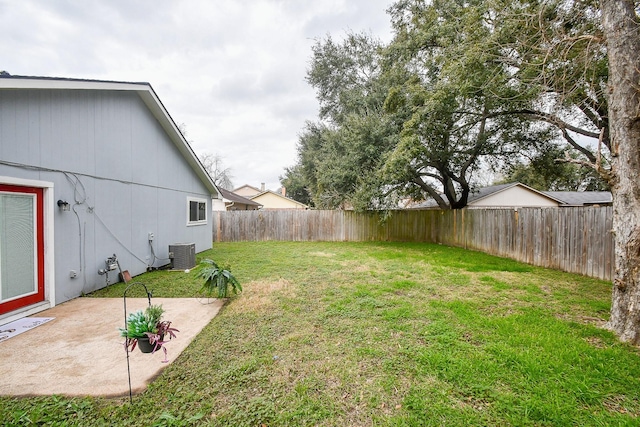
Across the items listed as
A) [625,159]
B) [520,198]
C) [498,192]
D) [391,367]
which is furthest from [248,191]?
[625,159]

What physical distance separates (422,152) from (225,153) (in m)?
29.1

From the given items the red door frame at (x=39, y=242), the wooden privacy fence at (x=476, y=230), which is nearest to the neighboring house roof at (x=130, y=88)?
the red door frame at (x=39, y=242)

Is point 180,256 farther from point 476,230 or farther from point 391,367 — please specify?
point 476,230

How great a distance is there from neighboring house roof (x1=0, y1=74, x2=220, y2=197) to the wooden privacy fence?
12.1ft

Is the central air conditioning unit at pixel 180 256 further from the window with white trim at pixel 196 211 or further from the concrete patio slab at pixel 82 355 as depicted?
the concrete patio slab at pixel 82 355

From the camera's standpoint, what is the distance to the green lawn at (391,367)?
192cm

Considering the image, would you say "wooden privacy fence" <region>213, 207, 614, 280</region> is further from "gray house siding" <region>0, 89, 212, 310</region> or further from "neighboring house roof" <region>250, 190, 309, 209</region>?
"neighboring house roof" <region>250, 190, 309, 209</region>

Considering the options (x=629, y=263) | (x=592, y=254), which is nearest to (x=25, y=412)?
(x=629, y=263)

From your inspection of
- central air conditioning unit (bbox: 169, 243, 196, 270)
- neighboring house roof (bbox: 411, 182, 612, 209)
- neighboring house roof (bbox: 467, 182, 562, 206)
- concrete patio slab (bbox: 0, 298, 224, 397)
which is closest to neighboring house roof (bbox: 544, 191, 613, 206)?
neighboring house roof (bbox: 411, 182, 612, 209)

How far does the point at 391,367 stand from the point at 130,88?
6934 mm

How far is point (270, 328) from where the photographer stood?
3.39 meters

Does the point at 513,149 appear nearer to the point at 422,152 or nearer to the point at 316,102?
the point at 422,152

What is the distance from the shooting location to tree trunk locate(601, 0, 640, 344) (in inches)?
116

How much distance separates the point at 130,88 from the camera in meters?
5.58
